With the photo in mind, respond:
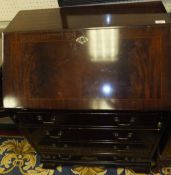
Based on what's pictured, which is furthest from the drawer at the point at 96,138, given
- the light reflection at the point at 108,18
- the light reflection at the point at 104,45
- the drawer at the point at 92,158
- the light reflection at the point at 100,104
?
the light reflection at the point at 108,18

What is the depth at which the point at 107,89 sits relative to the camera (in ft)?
3.38

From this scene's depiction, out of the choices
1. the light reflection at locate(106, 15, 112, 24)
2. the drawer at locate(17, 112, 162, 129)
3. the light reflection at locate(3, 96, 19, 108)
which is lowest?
the drawer at locate(17, 112, 162, 129)

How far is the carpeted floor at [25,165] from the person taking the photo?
155 cm

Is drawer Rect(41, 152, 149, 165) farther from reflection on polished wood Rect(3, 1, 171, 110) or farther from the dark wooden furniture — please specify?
reflection on polished wood Rect(3, 1, 171, 110)

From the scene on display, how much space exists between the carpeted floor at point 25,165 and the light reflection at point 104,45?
34.5 inches

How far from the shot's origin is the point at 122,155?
1403 millimetres

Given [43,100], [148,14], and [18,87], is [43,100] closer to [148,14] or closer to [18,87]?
[18,87]

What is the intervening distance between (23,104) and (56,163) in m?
A: 0.66

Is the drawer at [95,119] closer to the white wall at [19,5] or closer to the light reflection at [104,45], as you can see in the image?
the light reflection at [104,45]

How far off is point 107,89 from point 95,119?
0.59 feet

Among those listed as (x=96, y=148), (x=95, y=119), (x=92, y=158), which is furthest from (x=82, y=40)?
(x=92, y=158)

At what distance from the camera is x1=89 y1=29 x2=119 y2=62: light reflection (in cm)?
102

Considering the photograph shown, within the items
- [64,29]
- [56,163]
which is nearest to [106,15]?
[64,29]

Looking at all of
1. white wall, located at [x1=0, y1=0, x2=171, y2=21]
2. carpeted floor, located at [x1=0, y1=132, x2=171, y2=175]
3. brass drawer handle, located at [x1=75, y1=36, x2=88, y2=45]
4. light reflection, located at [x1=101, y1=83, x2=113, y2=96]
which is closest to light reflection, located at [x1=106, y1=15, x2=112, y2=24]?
brass drawer handle, located at [x1=75, y1=36, x2=88, y2=45]
